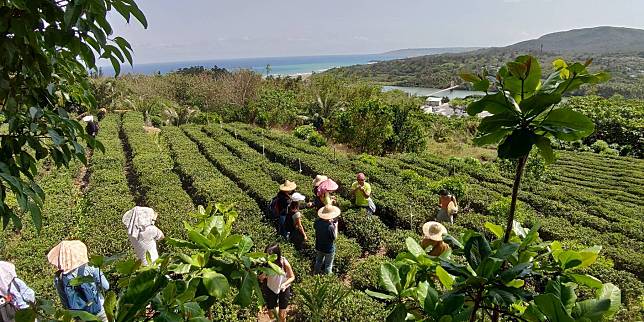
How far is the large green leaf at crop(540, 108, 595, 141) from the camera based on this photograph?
1182 mm

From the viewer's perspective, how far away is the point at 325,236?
5730 millimetres

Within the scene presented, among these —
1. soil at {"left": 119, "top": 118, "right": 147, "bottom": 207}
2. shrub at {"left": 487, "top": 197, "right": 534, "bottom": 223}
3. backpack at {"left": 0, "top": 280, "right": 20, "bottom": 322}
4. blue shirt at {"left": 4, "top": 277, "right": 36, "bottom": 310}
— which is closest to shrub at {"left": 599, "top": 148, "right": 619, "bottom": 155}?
shrub at {"left": 487, "top": 197, "right": 534, "bottom": 223}

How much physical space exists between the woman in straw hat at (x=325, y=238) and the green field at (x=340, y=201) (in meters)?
0.28

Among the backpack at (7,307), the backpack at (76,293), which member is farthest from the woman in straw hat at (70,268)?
the backpack at (7,307)

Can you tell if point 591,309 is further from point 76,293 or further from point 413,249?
point 76,293

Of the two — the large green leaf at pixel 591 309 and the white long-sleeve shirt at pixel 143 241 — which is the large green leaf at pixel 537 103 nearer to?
the large green leaf at pixel 591 309

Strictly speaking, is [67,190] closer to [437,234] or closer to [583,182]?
[437,234]

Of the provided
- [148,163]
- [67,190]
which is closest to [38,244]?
[67,190]

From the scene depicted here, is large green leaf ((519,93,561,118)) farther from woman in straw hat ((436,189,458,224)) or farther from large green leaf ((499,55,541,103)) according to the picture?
woman in straw hat ((436,189,458,224))

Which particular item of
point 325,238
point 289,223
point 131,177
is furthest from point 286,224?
point 131,177

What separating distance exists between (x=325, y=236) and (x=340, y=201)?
2.96 metres

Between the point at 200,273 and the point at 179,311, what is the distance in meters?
0.17

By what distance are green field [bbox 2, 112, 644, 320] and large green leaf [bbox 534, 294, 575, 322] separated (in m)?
3.82

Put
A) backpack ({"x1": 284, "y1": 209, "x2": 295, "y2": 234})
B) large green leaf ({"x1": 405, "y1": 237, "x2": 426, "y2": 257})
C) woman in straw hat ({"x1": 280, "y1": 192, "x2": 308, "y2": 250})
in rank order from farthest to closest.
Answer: backpack ({"x1": 284, "y1": 209, "x2": 295, "y2": 234}) < woman in straw hat ({"x1": 280, "y1": 192, "x2": 308, "y2": 250}) < large green leaf ({"x1": 405, "y1": 237, "x2": 426, "y2": 257})
